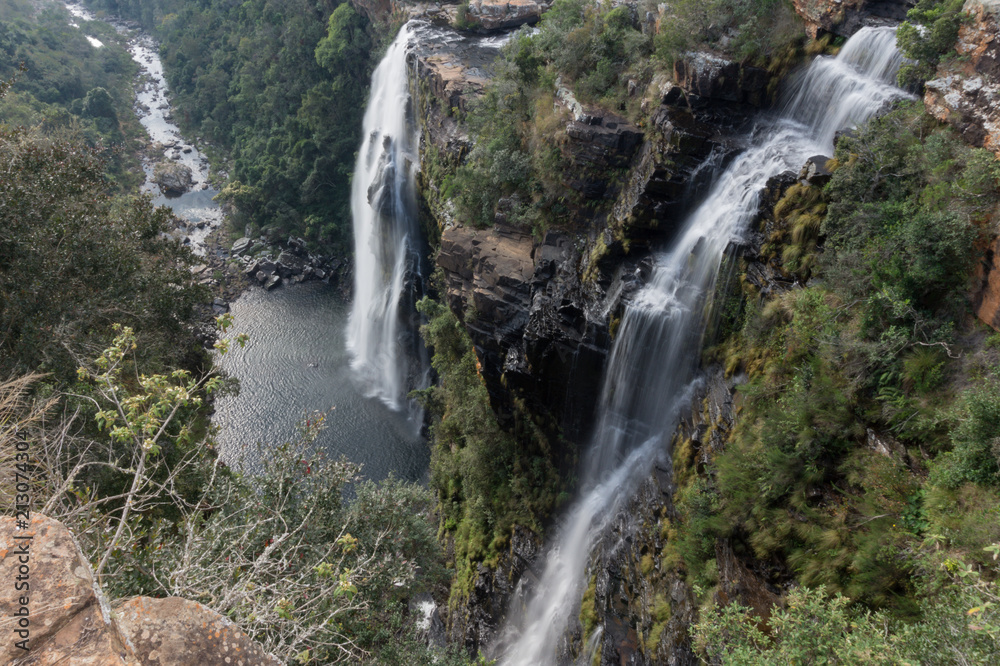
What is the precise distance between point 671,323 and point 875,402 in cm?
487

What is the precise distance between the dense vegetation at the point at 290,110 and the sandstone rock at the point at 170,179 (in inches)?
120

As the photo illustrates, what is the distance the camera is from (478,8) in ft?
88.4

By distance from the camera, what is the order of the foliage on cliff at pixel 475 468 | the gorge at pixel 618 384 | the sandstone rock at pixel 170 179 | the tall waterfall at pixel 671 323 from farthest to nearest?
the sandstone rock at pixel 170 179 → the foliage on cliff at pixel 475 468 → the tall waterfall at pixel 671 323 → the gorge at pixel 618 384

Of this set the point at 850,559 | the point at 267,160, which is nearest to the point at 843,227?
the point at 850,559

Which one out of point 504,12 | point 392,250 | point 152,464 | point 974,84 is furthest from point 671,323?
point 504,12

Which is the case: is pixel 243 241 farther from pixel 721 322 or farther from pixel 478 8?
pixel 721 322

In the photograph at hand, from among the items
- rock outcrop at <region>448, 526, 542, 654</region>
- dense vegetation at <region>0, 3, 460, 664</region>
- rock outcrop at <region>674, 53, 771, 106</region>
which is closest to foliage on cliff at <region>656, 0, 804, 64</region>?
rock outcrop at <region>674, 53, 771, 106</region>

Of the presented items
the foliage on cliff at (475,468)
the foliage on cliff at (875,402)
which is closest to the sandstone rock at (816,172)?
the foliage on cliff at (875,402)

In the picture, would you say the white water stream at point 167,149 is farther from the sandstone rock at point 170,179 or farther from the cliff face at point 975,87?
the cliff face at point 975,87

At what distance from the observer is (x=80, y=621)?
4.21 meters

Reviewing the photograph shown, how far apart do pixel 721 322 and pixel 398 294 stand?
17.8 metres

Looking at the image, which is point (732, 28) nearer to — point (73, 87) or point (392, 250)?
point (392, 250)

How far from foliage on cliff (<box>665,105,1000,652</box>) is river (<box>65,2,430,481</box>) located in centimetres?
1393

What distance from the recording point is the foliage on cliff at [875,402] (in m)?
6.80
